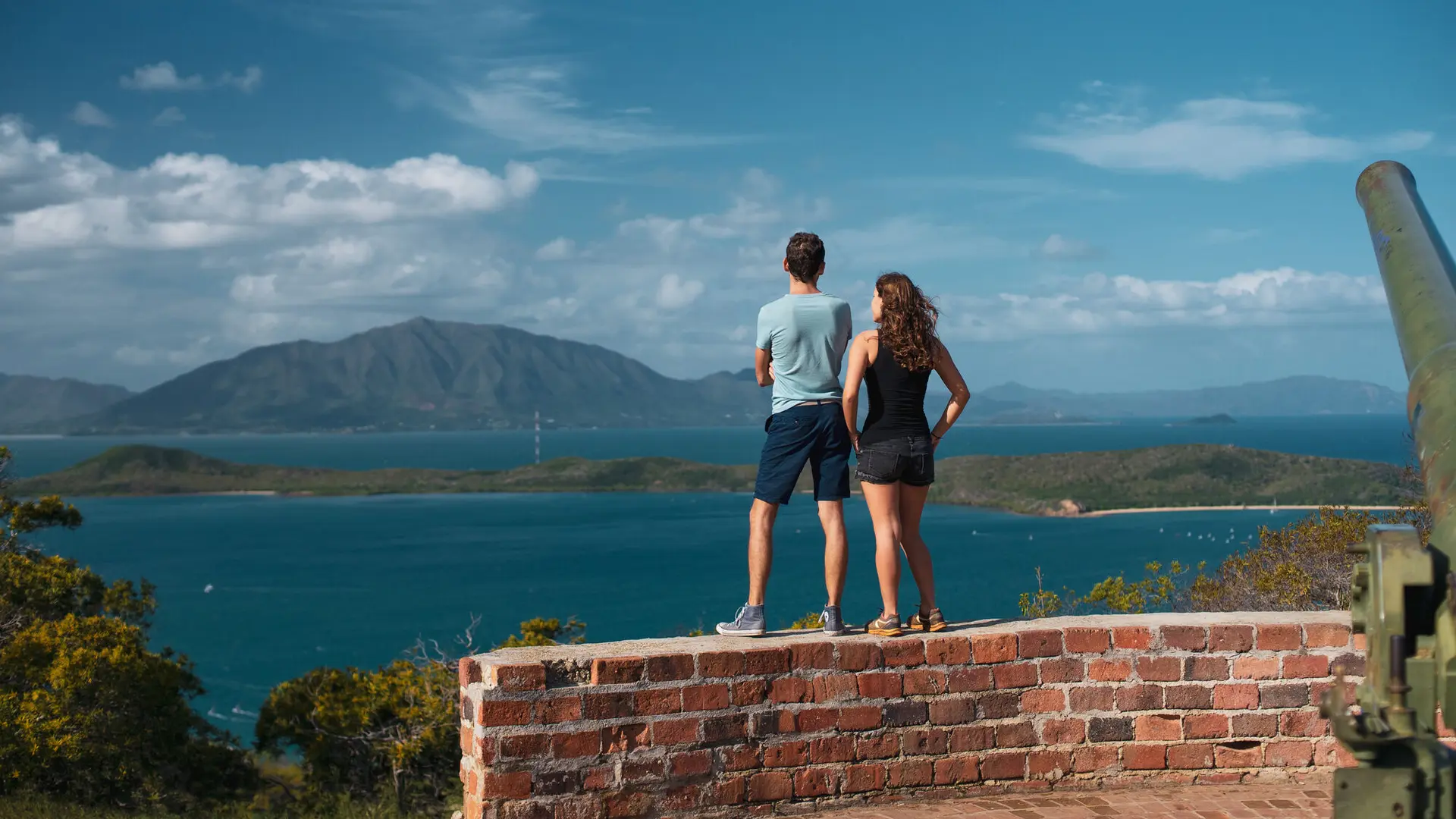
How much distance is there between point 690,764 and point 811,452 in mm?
1234

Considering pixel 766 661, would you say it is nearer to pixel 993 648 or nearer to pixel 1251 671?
pixel 993 648

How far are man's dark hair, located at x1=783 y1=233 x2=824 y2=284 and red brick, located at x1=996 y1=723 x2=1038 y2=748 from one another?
187 centimetres

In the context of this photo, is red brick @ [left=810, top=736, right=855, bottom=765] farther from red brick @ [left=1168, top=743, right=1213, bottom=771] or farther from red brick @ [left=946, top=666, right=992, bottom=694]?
red brick @ [left=1168, top=743, right=1213, bottom=771]

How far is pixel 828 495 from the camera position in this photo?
455 centimetres

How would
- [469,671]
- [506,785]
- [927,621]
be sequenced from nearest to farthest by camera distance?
[506,785], [469,671], [927,621]

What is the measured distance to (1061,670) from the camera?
15.0ft

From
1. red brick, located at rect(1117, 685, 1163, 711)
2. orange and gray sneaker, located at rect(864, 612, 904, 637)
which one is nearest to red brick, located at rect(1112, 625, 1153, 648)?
red brick, located at rect(1117, 685, 1163, 711)

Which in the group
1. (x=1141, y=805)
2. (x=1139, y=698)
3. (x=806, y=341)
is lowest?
(x=1141, y=805)

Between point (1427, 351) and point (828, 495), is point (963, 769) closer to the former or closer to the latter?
point (828, 495)

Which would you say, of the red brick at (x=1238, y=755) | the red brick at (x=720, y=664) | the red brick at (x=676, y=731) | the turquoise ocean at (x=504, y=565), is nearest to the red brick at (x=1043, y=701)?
the red brick at (x=1238, y=755)

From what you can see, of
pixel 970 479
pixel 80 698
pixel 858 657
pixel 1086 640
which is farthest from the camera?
pixel 970 479

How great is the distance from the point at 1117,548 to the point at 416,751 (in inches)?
2844

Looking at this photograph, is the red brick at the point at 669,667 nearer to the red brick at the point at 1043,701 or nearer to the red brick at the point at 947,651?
the red brick at the point at 947,651

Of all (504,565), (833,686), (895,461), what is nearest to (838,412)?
(895,461)
